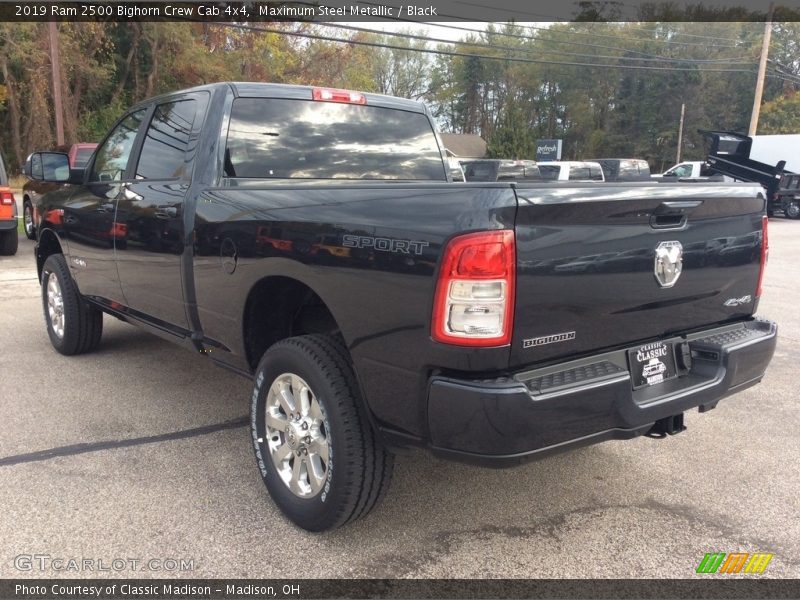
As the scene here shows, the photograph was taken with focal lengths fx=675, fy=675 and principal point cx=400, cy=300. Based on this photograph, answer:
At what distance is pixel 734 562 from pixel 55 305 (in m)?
5.15

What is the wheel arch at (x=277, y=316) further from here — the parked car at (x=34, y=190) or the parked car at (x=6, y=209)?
the parked car at (x=6, y=209)

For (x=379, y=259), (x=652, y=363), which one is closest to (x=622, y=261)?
(x=652, y=363)

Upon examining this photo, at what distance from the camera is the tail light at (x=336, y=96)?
13.3 ft

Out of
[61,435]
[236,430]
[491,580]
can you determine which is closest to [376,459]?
[491,580]

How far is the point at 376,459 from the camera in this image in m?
2.66

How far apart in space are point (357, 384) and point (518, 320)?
753 millimetres

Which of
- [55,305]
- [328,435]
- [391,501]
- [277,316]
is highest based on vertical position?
[277,316]

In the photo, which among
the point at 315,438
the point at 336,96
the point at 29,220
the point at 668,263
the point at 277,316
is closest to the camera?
the point at 668,263

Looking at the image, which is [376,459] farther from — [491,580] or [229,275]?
[229,275]

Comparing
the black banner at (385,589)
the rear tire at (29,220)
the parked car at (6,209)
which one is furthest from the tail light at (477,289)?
the rear tire at (29,220)

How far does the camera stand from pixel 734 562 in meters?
2.73

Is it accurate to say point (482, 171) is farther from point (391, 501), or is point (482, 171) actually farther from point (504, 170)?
point (391, 501)

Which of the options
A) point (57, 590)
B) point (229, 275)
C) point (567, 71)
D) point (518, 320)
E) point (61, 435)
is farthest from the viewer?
point (567, 71)

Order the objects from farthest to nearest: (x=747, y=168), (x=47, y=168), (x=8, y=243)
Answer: (x=747, y=168)
(x=8, y=243)
(x=47, y=168)
